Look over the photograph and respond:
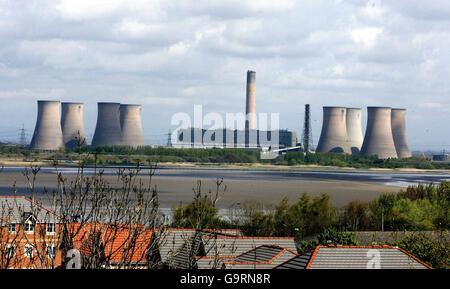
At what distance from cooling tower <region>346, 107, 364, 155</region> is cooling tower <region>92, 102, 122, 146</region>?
1050 inches

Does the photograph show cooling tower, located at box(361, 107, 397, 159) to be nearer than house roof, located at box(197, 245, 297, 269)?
No

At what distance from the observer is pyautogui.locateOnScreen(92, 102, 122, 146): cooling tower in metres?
67.5

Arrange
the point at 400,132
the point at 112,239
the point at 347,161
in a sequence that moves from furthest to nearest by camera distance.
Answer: the point at 400,132, the point at 347,161, the point at 112,239

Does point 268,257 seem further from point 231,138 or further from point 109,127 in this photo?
point 231,138

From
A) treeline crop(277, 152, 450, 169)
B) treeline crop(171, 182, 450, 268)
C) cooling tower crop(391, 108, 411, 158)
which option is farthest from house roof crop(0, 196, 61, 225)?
cooling tower crop(391, 108, 411, 158)

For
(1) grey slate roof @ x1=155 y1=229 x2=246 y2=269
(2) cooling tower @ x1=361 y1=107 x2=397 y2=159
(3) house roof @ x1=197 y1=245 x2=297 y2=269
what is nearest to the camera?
(1) grey slate roof @ x1=155 y1=229 x2=246 y2=269

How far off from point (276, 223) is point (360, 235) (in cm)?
278

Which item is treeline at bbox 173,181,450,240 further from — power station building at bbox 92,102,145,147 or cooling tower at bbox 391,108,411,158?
cooling tower at bbox 391,108,411,158

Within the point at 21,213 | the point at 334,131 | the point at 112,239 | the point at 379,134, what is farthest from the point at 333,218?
the point at 334,131

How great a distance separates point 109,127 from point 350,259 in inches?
2369

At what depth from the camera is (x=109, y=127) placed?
6831 centimetres

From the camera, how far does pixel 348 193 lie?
37688 millimetres

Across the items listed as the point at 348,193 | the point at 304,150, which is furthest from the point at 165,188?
the point at 304,150
